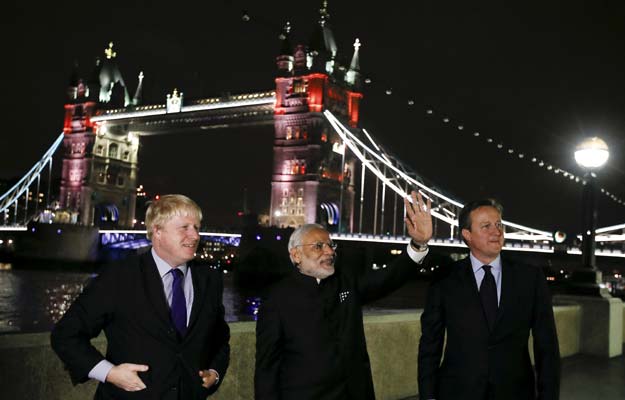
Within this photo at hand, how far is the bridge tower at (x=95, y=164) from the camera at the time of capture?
70750 millimetres

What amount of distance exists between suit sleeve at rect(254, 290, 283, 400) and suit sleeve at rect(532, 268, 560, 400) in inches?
46.2

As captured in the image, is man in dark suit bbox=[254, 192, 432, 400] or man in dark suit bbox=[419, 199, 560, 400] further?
man in dark suit bbox=[419, 199, 560, 400]

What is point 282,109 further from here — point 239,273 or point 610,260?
point 610,260

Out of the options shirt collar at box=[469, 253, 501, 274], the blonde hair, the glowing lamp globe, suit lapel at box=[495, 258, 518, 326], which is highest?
the glowing lamp globe

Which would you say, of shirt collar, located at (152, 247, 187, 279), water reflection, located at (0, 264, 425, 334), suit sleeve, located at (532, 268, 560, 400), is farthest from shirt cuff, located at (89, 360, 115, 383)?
water reflection, located at (0, 264, 425, 334)

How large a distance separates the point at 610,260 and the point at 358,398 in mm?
36300

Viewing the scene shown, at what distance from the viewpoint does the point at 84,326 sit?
2615 mm

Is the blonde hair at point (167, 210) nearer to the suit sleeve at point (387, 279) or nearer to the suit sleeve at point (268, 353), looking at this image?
the suit sleeve at point (268, 353)

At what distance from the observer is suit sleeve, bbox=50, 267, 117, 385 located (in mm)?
2547

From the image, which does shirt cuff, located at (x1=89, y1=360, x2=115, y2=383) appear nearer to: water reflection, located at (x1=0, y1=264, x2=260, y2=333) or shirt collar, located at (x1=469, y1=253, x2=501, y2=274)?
shirt collar, located at (x1=469, y1=253, x2=501, y2=274)

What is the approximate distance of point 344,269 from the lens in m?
3.36

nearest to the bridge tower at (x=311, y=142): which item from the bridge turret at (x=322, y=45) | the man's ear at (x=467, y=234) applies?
the bridge turret at (x=322, y=45)

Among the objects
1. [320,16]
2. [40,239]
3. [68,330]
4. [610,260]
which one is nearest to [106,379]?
[68,330]

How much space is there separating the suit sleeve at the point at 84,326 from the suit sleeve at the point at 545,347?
1.89 meters
